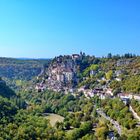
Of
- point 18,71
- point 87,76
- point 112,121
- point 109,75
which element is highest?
point 109,75

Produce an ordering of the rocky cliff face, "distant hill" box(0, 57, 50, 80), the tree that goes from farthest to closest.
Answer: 1. "distant hill" box(0, 57, 50, 80)
2. the rocky cliff face
3. the tree

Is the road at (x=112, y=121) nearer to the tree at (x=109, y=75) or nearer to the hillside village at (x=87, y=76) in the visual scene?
the hillside village at (x=87, y=76)

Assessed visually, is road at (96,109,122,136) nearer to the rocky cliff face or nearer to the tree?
the tree

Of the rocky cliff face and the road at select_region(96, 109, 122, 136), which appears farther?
the rocky cliff face

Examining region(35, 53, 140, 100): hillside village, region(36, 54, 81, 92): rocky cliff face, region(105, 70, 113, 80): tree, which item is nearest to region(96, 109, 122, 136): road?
region(35, 53, 140, 100): hillside village

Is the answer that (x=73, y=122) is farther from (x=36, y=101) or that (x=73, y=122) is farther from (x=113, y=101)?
(x=36, y=101)

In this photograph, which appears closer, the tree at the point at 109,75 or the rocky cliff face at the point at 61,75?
the tree at the point at 109,75

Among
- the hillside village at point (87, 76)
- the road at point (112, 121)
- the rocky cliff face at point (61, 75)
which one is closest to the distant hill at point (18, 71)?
the rocky cliff face at point (61, 75)

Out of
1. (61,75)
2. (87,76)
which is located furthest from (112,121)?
(61,75)

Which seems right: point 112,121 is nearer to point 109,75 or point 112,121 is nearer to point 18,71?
point 109,75

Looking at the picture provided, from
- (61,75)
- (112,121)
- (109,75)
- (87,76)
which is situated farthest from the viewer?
(61,75)

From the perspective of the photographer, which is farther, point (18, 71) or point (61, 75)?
point (18, 71)

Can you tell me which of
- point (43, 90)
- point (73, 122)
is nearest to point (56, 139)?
point (73, 122)
